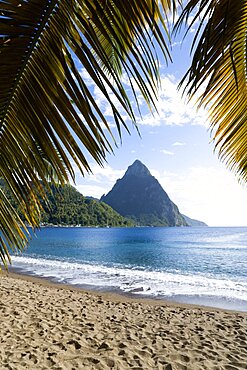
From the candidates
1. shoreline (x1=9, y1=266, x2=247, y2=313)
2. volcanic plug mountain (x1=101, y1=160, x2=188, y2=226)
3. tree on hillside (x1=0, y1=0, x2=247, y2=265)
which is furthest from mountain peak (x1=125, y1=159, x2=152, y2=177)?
tree on hillside (x1=0, y1=0, x2=247, y2=265)

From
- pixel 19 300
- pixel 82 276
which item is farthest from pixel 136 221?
pixel 19 300

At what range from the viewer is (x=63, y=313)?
8109 mm

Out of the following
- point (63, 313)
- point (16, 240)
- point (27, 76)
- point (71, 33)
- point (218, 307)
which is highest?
point (71, 33)

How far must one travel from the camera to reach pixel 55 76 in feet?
3.20

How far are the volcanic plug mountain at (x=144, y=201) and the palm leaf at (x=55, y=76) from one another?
17255 centimetres

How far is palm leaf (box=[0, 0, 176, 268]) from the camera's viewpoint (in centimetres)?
93

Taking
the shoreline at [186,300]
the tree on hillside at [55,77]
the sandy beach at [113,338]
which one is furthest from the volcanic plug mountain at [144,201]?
the tree on hillside at [55,77]

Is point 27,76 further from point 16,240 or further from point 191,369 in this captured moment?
point 191,369

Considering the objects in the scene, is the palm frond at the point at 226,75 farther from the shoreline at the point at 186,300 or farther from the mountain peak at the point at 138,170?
the mountain peak at the point at 138,170

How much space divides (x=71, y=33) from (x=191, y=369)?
199 inches

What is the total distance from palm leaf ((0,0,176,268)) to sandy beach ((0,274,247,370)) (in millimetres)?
4327

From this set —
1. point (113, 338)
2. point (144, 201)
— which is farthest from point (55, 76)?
point (144, 201)

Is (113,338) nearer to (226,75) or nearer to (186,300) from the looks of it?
(226,75)

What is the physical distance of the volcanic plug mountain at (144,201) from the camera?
178625 millimetres
